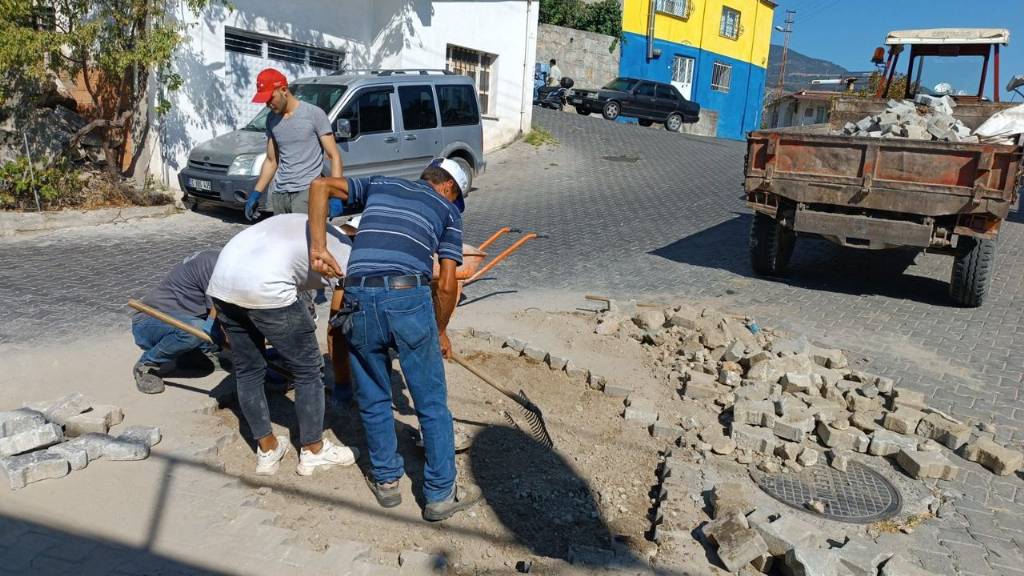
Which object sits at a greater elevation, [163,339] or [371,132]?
[371,132]

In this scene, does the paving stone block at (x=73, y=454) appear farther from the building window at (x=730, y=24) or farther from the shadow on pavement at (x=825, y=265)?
the building window at (x=730, y=24)

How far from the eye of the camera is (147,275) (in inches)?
288

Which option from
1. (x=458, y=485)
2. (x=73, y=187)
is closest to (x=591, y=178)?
(x=73, y=187)

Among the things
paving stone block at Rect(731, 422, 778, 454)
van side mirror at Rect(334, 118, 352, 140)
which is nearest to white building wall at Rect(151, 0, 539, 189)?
van side mirror at Rect(334, 118, 352, 140)

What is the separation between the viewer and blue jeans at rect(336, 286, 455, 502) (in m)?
3.42

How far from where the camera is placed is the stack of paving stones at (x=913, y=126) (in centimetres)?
765

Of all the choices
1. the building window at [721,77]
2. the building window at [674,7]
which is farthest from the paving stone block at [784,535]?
the building window at [721,77]

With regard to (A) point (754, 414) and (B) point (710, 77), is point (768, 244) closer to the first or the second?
(A) point (754, 414)

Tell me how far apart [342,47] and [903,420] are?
38.1 ft

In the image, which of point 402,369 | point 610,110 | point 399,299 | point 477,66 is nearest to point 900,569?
point 402,369

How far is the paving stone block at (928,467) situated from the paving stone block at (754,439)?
2.42 feet

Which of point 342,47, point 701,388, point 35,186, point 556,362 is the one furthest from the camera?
point 342,47

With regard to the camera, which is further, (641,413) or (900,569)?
(641,413)

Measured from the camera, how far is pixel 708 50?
3181cm
